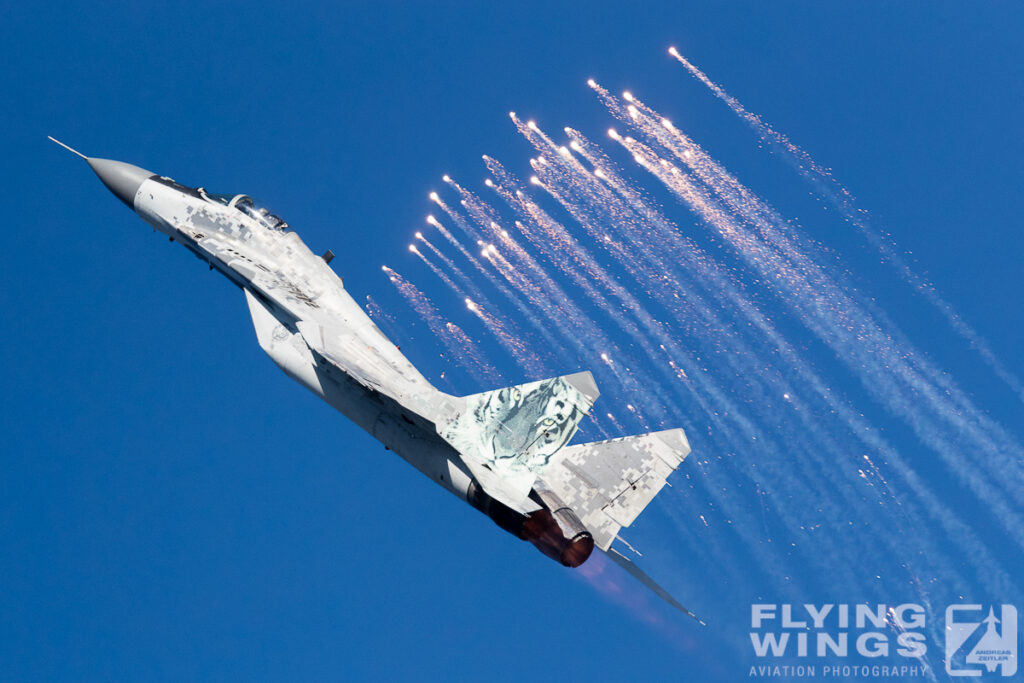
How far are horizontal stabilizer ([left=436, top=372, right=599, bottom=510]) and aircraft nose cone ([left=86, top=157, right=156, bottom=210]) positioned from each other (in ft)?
46.1

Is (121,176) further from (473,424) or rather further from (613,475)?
(613,475)

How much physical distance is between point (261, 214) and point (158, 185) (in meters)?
3.71

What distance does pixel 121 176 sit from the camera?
1369 inches

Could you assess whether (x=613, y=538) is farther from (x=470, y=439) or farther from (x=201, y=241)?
(x=201, y=241)

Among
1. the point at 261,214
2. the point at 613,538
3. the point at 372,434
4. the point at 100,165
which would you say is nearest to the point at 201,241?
the point at 261,214

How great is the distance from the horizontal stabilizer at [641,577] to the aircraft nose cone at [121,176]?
64.8 ft

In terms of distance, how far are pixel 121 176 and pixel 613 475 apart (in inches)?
761

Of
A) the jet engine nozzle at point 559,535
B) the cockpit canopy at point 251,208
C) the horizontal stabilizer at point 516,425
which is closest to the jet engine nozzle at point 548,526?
the jet engine nozzle at point 559,535

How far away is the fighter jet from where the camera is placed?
92.0 ft

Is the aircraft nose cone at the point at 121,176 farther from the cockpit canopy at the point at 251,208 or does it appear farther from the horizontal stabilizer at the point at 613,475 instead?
the horizontal stabilizer at the point at 613,475

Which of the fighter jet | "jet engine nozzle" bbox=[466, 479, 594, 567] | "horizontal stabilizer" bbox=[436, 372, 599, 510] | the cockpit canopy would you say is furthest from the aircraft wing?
the cockpit canopy

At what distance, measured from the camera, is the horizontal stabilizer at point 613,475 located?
28.9 meters

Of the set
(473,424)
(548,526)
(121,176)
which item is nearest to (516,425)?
(473,424)

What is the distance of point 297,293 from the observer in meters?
31.8
